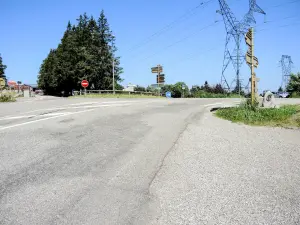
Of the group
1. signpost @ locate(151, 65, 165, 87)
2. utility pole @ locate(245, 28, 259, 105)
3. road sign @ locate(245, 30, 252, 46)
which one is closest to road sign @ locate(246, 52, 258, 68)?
utility pole @ locate(245, 28, 259, 105)

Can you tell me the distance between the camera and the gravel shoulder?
10.6 ft

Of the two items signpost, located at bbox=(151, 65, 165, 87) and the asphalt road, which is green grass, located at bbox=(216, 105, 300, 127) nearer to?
the asphalt road

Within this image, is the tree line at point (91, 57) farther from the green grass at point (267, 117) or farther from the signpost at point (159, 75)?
the green grass at point (267, 117)

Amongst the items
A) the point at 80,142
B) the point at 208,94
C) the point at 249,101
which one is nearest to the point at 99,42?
the point at 208,94

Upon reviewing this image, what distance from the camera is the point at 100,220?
3.10 meters

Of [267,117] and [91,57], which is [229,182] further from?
[91,57]

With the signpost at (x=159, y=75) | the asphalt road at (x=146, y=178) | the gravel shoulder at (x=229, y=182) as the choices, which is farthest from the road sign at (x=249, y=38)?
the signpost at (x=159, y=75)

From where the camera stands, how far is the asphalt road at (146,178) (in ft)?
10.6

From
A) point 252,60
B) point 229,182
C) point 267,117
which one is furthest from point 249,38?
point 229,182

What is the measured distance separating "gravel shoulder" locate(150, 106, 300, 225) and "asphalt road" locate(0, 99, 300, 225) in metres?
0.01

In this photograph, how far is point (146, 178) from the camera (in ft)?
14.2

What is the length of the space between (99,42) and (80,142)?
184 feet

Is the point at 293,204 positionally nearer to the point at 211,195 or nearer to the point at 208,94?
the point at 211,195

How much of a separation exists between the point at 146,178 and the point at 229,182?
1232 mm
